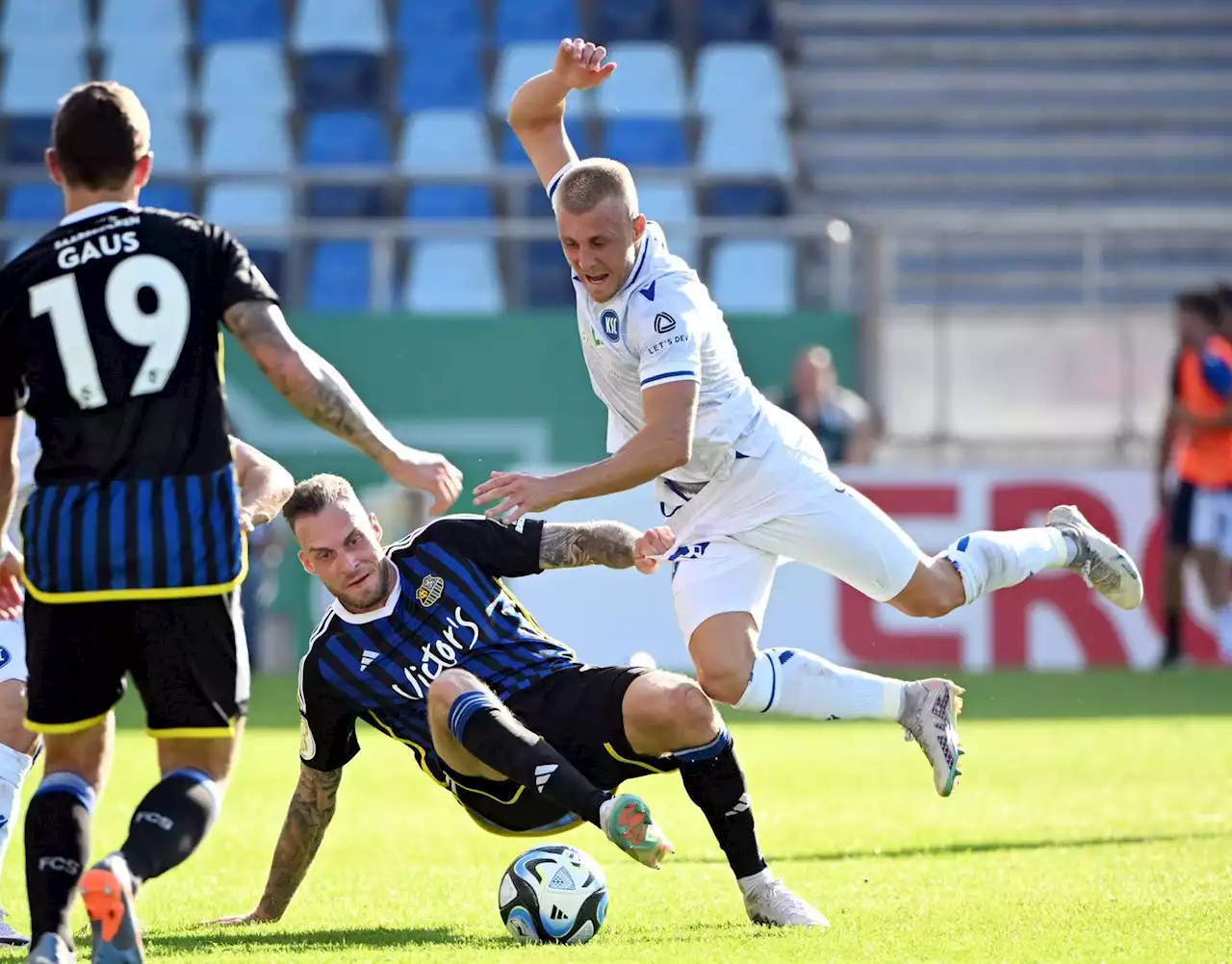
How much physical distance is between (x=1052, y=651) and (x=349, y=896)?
29.4 ft

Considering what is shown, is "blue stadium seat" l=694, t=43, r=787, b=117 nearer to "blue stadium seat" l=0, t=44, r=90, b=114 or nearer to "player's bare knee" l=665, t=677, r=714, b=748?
"blue stadium seat" l=0, t=44, r=90, b=114

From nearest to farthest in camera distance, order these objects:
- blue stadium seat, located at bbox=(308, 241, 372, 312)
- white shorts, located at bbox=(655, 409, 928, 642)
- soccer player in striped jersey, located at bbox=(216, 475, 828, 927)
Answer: soccer player in striped jersey, located at bbox=(216, 475, 828, 927) → white shorts, located at bbox=(655, 409, 928, 642) → blue stadium seat, located at bbox=(308, 241, 372, 312)

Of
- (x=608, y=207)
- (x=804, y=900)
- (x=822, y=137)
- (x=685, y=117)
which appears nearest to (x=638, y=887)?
(x=804, y=900)

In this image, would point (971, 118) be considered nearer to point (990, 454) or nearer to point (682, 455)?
point (990, 454)

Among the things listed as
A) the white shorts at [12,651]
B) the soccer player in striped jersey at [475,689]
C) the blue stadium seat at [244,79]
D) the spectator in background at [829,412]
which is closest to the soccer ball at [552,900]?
the soccer player in striped jersey at [475,689]

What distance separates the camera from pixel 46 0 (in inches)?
797

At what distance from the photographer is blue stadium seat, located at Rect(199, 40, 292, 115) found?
1920 cm

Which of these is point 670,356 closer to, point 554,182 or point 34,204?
point 554,182

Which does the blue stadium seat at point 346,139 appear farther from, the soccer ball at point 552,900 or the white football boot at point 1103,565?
the soccer ball at point 552,900

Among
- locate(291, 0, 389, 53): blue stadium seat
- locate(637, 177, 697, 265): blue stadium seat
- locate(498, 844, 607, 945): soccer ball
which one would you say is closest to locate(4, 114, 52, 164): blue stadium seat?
locate(291, 0, 389, 53): blue stadium seat

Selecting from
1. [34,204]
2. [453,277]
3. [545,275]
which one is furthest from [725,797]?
[34,204]

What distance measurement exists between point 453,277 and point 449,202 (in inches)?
90.0

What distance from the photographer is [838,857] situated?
7090 mm

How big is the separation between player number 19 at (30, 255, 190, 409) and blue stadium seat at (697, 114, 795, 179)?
47.4 feet
